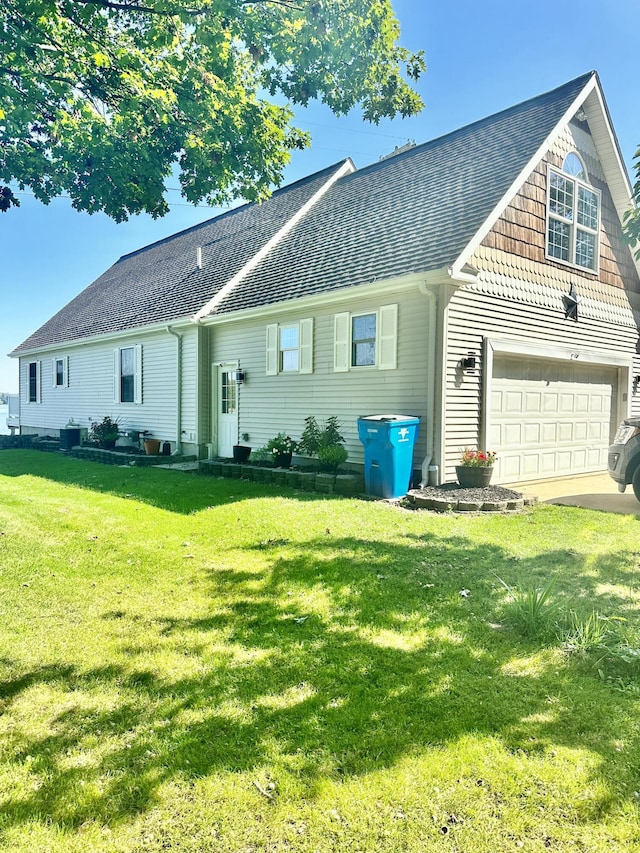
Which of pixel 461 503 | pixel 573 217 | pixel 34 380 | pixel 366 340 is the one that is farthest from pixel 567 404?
pixel 34 380

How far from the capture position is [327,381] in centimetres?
1091

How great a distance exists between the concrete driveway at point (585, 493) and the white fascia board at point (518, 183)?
162 inches

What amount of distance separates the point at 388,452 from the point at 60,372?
55.9 feet

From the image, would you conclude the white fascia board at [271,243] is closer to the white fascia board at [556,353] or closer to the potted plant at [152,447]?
the potted plant at [152,447]

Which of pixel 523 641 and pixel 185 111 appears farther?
pixel 185 111

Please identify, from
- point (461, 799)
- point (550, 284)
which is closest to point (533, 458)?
point (550, 284)

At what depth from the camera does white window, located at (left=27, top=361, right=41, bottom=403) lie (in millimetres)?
22516

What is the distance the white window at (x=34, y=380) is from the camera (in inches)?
886

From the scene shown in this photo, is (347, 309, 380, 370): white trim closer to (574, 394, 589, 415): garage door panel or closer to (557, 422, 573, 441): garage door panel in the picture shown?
(557, 422, 573, 441): garage door panel

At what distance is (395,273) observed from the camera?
9.41m

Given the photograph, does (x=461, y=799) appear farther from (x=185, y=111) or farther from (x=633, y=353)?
(x=633, y=353)

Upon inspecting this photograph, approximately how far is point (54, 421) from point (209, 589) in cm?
1909

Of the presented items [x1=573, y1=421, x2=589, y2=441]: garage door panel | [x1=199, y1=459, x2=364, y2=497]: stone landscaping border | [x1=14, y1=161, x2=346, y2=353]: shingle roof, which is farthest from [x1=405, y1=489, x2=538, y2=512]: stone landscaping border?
[x1=14, y1=161, x2=346, y2=353]: shingle roof

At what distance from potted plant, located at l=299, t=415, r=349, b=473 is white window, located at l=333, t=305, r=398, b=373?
115 cm
